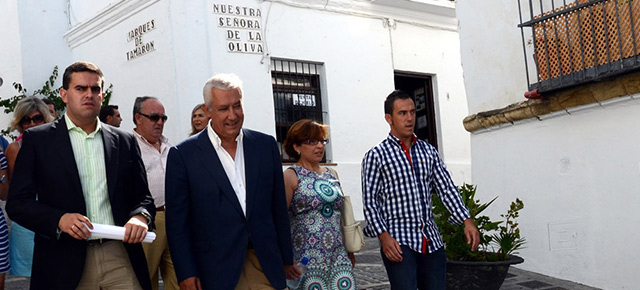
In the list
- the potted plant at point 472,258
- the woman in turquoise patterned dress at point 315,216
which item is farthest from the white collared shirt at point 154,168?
the potted plant at point 472,258

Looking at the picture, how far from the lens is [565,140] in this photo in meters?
6.60

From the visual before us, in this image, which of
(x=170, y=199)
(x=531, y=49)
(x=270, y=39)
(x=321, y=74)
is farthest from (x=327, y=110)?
(x=170, y=199)

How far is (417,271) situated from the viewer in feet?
14.2

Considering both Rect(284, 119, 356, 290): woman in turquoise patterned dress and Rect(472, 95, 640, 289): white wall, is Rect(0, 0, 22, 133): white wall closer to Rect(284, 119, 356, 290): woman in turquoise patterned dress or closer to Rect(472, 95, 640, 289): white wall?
Rect(472, 95, 640, 289): white wall

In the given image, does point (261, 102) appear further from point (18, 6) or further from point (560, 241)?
point (560, 241)

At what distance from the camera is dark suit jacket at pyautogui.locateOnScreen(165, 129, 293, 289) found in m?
3.44

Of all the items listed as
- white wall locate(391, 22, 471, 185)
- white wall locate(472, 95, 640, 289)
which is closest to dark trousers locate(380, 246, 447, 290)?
white wall locate(472, 95, 640, 289)

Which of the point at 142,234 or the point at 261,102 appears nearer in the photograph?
the point at 142,234

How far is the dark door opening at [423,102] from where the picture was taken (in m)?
13.9

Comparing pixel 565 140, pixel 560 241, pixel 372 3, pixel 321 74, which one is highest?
pixel 372 3

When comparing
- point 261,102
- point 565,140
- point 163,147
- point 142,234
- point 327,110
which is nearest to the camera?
point 142,234

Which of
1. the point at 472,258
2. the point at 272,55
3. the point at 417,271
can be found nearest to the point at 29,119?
the point at 417,271

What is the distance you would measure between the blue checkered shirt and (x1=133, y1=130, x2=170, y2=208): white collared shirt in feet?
5.16

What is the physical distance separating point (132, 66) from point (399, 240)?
8.93 m
